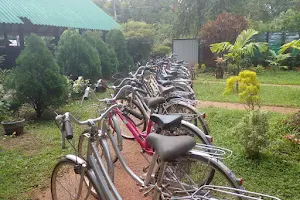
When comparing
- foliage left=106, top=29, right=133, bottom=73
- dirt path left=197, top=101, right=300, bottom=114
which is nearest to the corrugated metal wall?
foliage left=106, top=29, right=133, bottom=73

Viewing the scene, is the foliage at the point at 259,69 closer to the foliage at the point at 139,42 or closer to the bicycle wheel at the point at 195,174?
the foliage at the point at 139,42

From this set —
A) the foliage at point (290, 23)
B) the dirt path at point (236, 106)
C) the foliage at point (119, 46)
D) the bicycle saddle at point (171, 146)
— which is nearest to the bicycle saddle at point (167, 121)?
the bicycle saddle at point (171, 146)

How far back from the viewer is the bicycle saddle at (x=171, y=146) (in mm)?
1920

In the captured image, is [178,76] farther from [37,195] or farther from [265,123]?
[37,195]

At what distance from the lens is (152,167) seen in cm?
238

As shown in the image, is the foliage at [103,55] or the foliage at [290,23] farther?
the foliage at [290,23]

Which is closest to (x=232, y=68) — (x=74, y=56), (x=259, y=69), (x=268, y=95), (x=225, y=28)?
(x=259, y=69)

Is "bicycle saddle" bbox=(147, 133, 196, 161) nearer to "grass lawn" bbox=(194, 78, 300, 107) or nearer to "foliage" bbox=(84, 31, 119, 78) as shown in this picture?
"grass lawn" bbox=(194, 78, 300, 107)

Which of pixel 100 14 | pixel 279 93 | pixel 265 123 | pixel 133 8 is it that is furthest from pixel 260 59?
Answer: pixel 133 8

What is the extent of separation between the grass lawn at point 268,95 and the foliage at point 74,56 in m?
3.72

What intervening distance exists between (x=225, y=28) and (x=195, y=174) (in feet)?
40.0

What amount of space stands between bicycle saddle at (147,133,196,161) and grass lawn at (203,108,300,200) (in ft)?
5.11

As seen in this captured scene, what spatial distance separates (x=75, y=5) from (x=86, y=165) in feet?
47.8

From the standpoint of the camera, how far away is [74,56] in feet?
29.2
